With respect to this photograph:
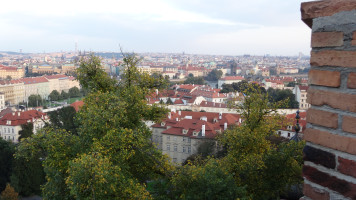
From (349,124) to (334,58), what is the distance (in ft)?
1.21

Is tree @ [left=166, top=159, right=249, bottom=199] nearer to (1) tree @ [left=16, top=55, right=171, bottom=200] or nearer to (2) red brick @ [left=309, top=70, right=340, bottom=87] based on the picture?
(1) tree @ [left=16, top=55, right=171, bottom=200]

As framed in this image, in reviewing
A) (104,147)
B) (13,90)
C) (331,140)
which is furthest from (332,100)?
(13,90)

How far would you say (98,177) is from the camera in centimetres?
634

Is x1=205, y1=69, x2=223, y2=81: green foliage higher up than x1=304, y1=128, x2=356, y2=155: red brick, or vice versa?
x1=304, y1=128, x2=356, y2=155: red brick

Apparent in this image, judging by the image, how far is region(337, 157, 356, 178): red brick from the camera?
173 cm

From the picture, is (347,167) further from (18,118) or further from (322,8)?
(18,118)

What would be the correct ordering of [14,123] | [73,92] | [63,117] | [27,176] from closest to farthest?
[27,176] → [63,117] → [14,123] → [73,92]

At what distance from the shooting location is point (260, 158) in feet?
28.3

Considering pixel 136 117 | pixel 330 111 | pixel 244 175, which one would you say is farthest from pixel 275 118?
pixel 330 111

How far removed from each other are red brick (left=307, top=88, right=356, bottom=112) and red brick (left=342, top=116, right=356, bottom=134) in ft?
0.16

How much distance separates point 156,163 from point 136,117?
4.76 ft

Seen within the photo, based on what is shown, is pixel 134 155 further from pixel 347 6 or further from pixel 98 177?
pixel 347 6

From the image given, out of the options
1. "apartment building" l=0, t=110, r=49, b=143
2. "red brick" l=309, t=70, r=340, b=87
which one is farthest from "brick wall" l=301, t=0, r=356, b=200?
"apartment building" l=0, t=110, r=49, b=143

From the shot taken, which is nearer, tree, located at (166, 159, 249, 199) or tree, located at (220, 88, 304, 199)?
tree, located at (166, 159, 249, 199)
